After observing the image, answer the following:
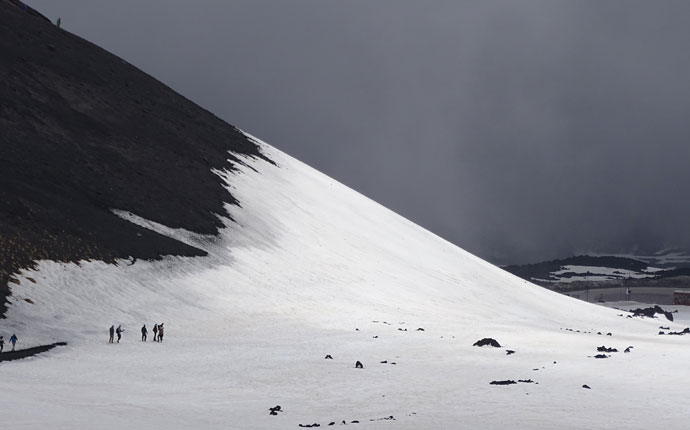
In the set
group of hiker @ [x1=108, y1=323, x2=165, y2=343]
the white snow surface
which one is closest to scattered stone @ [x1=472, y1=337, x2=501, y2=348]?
the white snow surface

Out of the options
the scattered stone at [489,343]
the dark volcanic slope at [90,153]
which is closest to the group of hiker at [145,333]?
the dark volcanic slope at [90,153]

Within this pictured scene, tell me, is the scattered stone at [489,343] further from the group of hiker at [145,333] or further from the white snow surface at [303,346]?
the group of hiker at [145,333]

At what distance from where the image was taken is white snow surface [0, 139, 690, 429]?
2647 centimetres

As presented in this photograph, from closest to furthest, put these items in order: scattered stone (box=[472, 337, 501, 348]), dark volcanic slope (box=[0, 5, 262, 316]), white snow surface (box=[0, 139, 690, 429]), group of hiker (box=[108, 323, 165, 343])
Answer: white snow surface (box=[0, 139, 690, 429]) < group of hiker (box=[108, 323, 165, 343]) < scattered stone (box=[472, 337, 501, 348]) < dark volcanic slope (box=[0, 5, 262, 316])

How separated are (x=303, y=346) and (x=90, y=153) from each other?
40.8 metres

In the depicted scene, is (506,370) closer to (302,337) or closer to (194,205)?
(302,337)

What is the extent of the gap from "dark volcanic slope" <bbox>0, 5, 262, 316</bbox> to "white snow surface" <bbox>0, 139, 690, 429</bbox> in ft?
7.78

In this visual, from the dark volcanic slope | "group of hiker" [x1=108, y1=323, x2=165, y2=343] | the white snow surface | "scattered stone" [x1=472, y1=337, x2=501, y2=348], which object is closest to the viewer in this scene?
the white snow surface

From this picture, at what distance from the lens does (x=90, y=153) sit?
Answer: 7656cm

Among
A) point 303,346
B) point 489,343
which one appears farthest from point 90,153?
point 489,343

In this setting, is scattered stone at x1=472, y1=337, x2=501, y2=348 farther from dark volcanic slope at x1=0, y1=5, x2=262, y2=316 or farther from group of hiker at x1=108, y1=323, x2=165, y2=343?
dark volcanic slope at x1=0, y1=5, x2=262, y2=316

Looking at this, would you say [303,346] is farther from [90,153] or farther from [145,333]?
[90,153]

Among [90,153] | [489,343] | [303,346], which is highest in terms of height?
[90,153]

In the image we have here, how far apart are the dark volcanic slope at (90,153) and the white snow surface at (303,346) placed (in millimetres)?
2371
